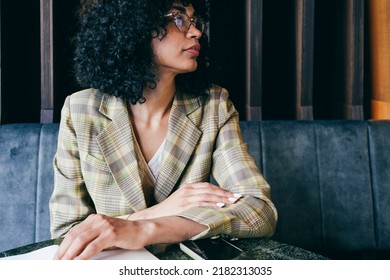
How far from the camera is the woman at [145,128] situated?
1476 millimetres

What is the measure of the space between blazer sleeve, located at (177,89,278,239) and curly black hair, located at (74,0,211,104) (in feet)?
0.51

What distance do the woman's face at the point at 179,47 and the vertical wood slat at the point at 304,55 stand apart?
0.53 metres

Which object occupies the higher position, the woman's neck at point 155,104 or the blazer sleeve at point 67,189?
the woman's neck at point 155,104

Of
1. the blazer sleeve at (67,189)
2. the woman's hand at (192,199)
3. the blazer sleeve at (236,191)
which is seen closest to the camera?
the blazer sleeve at (236,191)

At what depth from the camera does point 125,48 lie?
62.4 inches

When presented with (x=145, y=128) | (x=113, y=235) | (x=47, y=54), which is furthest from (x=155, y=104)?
(x=113, y=235)

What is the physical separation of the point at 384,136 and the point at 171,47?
0.85 metres

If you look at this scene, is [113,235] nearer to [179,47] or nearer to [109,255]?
[109,255]

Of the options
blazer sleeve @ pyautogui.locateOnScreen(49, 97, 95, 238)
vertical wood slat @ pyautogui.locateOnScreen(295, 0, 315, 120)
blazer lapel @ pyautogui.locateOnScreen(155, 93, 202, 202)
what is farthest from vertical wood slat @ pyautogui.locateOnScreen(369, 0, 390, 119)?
blazer sleeve @ pyautogui.locateOnScreen(49, 97, 95, 238)

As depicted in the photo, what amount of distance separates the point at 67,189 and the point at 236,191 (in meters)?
0.46

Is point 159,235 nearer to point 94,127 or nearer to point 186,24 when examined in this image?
point 94,127

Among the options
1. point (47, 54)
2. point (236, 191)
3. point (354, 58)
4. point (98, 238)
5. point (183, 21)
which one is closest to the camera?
point (98, 238)

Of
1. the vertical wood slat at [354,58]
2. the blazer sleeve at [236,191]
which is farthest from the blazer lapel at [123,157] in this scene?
the vertical wood slat at [354,58]

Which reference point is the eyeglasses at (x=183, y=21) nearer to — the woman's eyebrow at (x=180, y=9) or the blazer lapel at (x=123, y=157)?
the woman's eyebrow at (x=180, y=9)
